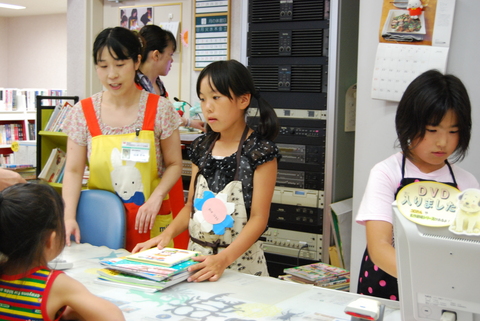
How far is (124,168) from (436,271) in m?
1.38

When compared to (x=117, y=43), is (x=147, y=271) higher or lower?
lower

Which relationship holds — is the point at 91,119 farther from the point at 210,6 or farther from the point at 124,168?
the point at 210,6

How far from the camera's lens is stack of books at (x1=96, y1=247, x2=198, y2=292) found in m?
1.39

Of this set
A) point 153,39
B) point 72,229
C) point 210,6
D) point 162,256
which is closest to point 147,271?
point 162,256

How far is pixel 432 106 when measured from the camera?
1.33 m

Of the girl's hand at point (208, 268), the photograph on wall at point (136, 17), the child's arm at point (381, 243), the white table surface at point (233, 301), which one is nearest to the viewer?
the white table surface at point (233, 301)

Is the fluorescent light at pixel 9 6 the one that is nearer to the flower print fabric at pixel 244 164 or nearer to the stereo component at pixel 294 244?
the stereo component at pixel 294 244

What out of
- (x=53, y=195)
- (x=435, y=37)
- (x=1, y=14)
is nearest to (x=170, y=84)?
(x=435, y=37)

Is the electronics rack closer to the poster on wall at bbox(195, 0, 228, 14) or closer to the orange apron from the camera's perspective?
the poster on wall at bbox(195, 0, 228, 14)

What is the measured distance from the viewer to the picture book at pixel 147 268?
1.39 m

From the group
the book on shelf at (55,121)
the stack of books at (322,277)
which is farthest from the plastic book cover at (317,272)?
the book on shelf at (55,121)

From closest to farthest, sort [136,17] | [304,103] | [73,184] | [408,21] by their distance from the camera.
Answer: [73,184] → [408,21] → [304,103] → [136,17]

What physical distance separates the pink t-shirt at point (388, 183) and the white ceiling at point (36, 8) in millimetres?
7371

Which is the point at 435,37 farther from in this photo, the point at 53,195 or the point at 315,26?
the point at 53,195
